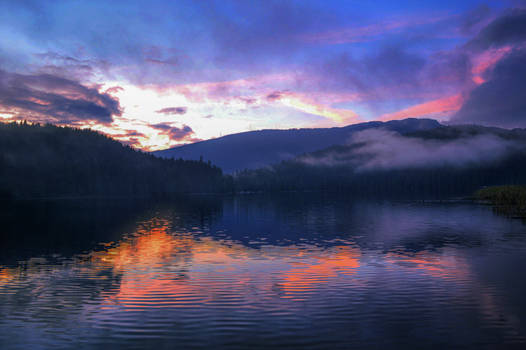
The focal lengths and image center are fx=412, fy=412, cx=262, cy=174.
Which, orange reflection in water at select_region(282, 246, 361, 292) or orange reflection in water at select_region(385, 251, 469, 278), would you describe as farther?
orange reflection in water at select_region(385, 251, 469, 278)

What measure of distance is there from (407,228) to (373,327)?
5985 centimetres

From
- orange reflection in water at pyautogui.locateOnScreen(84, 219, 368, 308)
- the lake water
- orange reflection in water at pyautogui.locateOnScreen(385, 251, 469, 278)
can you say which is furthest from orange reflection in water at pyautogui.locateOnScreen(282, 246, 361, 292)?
orange reflection in water at pyautogui.locateOnScreen(385, 251, 469, 278)

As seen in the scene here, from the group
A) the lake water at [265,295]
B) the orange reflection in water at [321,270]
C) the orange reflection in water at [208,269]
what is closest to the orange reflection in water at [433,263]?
the lake water at [265,295]

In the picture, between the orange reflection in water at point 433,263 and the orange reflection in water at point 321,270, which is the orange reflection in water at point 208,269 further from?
the orange reflection in water at point 433,263

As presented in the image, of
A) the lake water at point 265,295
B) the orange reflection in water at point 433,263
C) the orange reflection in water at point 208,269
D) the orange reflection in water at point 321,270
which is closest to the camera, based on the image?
the lake water at point 265,295

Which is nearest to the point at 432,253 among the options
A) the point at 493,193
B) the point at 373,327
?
the point at 373,327

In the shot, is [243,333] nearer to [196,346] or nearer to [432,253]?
[196,346]

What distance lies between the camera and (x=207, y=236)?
Answer: 70375 mm

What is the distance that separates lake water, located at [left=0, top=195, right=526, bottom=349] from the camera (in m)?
23.3

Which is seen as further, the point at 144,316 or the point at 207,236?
the point at 207,236

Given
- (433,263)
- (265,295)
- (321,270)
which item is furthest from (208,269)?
(433,263)

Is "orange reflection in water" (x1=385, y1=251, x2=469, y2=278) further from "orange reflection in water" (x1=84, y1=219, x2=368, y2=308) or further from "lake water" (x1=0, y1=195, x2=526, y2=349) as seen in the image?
"orange reflection in water" (x1=84, y1=219, x2=368, y2=308)

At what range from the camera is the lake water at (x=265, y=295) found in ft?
76.4

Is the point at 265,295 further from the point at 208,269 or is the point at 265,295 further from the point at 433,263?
the point at 433,263
